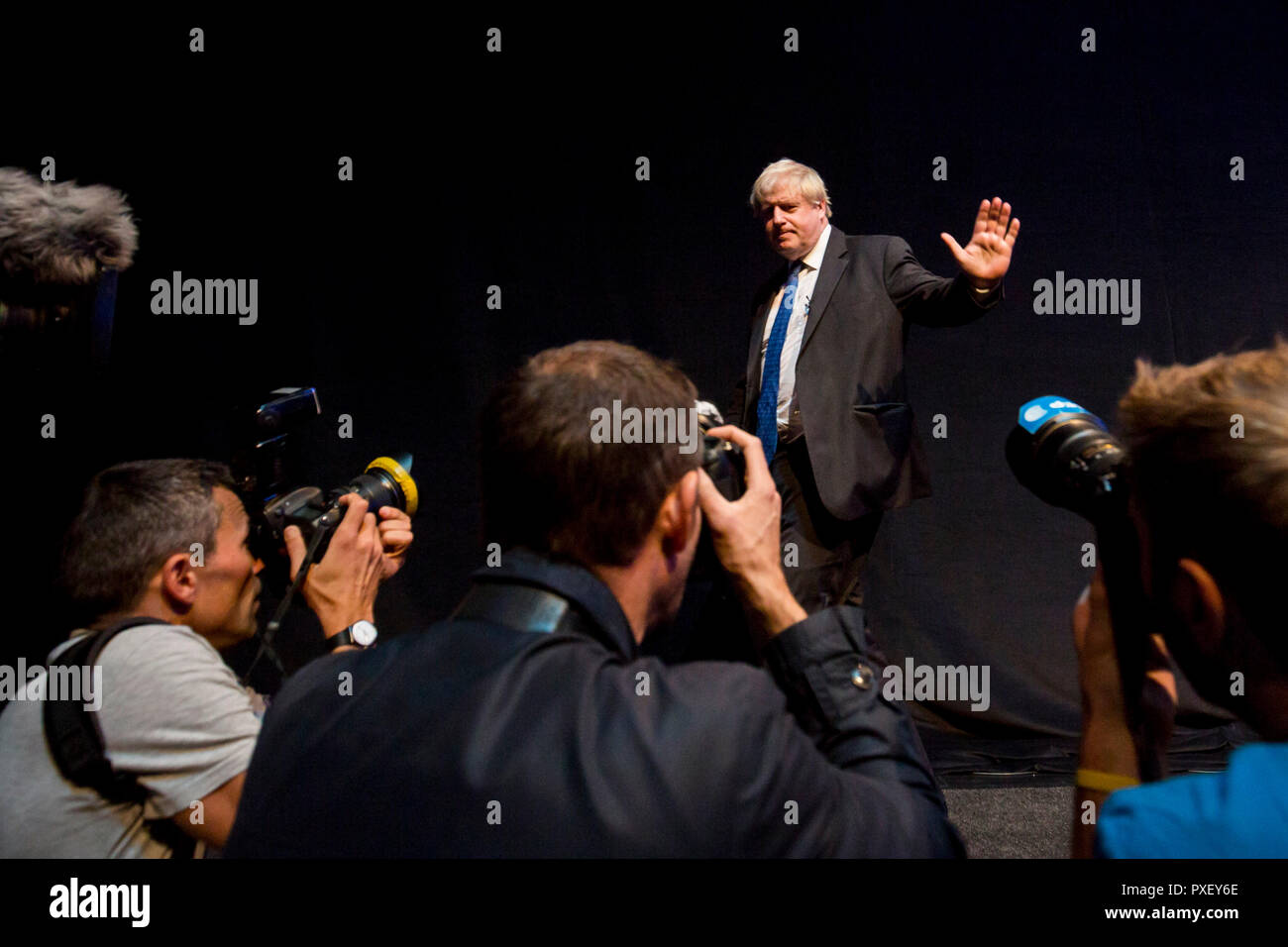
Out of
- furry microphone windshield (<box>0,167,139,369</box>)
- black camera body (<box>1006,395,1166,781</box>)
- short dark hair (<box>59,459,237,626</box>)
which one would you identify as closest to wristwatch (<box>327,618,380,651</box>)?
short dark hair (<box>59,459,237,626</box>)

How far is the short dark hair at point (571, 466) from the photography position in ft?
2.61

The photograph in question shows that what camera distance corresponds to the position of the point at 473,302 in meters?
2.93

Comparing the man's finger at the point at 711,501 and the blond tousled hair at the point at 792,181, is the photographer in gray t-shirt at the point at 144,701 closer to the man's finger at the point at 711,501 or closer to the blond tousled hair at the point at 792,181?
the man's finger at the point at 711,501

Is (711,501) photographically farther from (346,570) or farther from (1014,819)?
(1014,819)

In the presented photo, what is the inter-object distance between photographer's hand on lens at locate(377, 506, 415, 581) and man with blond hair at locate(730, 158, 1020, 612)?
1.13 meters

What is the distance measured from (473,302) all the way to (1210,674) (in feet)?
8.29

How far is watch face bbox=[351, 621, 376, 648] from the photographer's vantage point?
1134mm

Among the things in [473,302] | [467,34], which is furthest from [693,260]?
[467,34]

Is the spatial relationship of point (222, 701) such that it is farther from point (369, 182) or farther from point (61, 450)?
point (369, 182)

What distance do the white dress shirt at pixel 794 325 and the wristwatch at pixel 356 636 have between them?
1357mm

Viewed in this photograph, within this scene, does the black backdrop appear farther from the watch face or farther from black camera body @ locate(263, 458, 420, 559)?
the watch face

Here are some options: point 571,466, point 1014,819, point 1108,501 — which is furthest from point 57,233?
point 1014,819

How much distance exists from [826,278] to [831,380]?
272 millimetres
